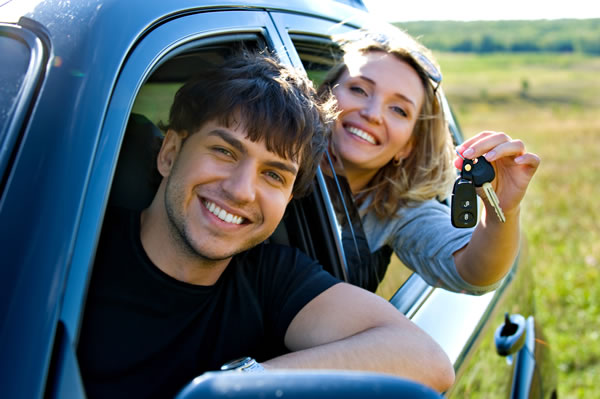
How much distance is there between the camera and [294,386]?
90cm

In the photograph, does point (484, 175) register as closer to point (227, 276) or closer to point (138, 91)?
point (227, 276)

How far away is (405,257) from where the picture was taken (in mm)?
2447

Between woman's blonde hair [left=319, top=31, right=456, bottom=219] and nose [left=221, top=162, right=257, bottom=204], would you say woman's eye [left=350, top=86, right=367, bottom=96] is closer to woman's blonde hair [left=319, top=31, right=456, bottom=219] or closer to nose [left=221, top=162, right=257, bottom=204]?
woman's blonde hair [left=319, top=31, right=456, bottom=219]

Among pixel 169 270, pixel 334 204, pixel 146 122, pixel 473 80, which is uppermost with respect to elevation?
pixel 473 80

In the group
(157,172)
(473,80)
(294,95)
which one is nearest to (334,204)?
(294,95)

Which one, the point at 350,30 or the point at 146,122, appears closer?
the point at 146,122

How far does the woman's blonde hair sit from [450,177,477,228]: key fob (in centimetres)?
48

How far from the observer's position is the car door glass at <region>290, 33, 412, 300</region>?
205cm

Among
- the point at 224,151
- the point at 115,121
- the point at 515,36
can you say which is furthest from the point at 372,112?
the point at 515,36

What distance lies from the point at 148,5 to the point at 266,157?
0.45 m

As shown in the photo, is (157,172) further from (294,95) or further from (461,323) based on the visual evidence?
(461,323)

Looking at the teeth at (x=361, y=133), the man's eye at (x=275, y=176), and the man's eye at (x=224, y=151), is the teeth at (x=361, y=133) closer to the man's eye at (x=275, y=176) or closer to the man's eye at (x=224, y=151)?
the man's eye at (x=275, y=176)

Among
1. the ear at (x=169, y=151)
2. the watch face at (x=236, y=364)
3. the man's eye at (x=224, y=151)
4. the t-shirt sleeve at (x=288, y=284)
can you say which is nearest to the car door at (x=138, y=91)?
the ear at (x=169, y=151)

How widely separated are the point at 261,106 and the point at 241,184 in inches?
8.3
